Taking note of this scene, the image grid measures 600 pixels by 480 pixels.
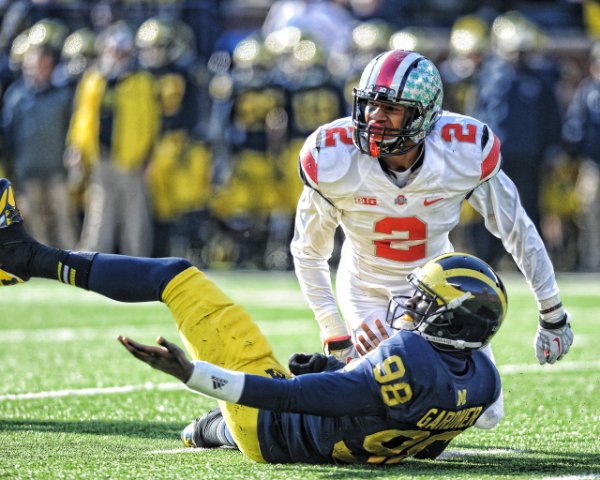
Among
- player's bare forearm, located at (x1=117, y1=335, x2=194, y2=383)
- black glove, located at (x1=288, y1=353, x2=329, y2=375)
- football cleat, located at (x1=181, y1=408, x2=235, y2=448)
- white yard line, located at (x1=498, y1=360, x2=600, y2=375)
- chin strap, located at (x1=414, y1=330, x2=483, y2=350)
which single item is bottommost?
white yard line, located at (x1=498, y1=360, x2=600, y2=375)

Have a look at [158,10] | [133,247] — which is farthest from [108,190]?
[158,10]

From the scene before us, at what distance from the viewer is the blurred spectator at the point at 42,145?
12942 millimetres

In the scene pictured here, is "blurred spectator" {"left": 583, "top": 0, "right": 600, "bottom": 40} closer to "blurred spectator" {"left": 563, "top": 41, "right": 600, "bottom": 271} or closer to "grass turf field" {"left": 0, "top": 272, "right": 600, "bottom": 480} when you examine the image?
"blurred spectator" {"left": 563, "top": 41, "right": 600, "bottom": 271}

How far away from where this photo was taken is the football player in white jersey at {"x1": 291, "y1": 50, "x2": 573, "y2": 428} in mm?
4773

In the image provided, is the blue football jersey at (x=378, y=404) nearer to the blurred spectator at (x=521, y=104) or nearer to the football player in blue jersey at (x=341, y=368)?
the football player in blue jersey at (x=341, y=368)

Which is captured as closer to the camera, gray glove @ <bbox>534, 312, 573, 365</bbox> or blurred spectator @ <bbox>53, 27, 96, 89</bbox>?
gray glove @ <bbox>534, 312, 573, 365</bbox>

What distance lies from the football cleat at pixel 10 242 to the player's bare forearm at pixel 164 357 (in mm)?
1241

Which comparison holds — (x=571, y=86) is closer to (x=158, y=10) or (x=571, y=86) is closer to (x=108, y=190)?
(x=158, y=10)

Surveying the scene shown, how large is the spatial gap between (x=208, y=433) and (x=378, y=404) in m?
0.83

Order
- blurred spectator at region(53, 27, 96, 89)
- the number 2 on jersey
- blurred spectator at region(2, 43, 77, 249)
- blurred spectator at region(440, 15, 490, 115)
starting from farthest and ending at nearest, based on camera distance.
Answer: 1. blurred spectator at region(53, 27, 96, 89)
2. blurred spectator at region(2, 43, 77, 249)
3. blurred spectator at region(440, 15, 490, 115)
4. the number 2 on jersey

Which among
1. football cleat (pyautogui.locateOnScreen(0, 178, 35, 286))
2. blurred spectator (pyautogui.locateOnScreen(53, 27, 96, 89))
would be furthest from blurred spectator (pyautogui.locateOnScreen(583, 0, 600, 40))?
football cleat (pyautogui.locateOnScreen(0, 178, 35, 286))

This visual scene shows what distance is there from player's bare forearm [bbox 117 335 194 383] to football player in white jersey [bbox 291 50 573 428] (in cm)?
135

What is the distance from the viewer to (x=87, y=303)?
10078 mm

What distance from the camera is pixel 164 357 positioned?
11.9ft
